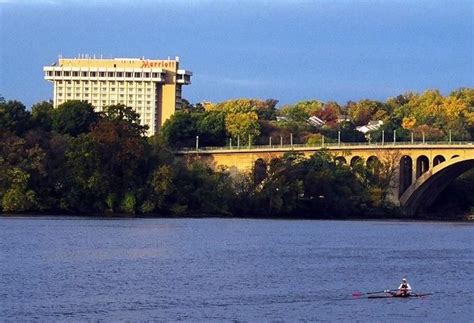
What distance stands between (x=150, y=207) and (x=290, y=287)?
5817 centimetres

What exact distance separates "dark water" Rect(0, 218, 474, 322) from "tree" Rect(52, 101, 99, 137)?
107ft

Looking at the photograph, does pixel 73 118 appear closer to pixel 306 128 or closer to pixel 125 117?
pixel 125 117

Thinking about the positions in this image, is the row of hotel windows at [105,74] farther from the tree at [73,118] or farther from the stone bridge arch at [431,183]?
the stone bridge arch at [431,183]

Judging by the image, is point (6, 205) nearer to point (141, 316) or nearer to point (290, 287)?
point (290, 287)

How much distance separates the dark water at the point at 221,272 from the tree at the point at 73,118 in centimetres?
3264

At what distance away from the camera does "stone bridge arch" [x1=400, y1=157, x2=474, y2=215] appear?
396ft

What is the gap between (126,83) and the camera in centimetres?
19050

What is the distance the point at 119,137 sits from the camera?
110938 millimetres

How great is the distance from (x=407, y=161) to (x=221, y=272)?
7266 cm

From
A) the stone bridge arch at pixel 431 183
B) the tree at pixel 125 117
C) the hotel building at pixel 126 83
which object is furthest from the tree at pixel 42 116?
the hotel building at pixel 126 83

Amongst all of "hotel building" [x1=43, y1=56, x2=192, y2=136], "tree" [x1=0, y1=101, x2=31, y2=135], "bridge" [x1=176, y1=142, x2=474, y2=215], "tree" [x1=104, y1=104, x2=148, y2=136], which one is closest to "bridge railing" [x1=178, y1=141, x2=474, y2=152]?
"bridge" [x1=176, y1=142, x2=474, y2=215]

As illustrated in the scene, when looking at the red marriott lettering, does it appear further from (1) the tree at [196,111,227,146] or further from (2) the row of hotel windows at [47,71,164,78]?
(1) the tree at [196,111,227,146]

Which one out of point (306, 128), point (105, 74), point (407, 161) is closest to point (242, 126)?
point (306, 128)

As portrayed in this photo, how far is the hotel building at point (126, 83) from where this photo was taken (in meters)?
187
